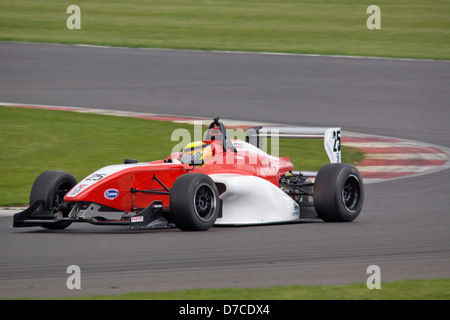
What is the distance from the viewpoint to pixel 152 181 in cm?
1032

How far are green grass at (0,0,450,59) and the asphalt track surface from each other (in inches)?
109

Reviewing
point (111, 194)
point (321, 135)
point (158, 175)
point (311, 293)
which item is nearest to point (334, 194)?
point (321, 135)

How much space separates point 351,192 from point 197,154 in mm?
1913

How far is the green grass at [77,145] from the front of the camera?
49.0 feet

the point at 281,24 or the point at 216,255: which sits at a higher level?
the point at 281,24

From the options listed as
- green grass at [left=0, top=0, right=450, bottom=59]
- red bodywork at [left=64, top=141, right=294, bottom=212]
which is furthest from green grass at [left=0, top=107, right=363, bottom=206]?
green grass at [left=0, top=0, right=450, bottom=59]

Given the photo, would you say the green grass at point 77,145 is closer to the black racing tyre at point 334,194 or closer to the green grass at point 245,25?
the black racing tyre at point 334,194

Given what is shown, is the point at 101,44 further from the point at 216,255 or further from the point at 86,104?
the point at 216,255

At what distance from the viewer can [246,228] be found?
10469 mm

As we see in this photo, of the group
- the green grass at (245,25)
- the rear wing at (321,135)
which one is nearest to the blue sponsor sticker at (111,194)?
the rear wing at (321,135)

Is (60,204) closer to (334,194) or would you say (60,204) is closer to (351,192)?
(334,194)

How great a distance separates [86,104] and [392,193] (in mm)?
10667

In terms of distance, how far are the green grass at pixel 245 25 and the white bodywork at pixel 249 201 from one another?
19.7m

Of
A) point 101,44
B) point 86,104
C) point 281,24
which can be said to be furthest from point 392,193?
point 281,24
